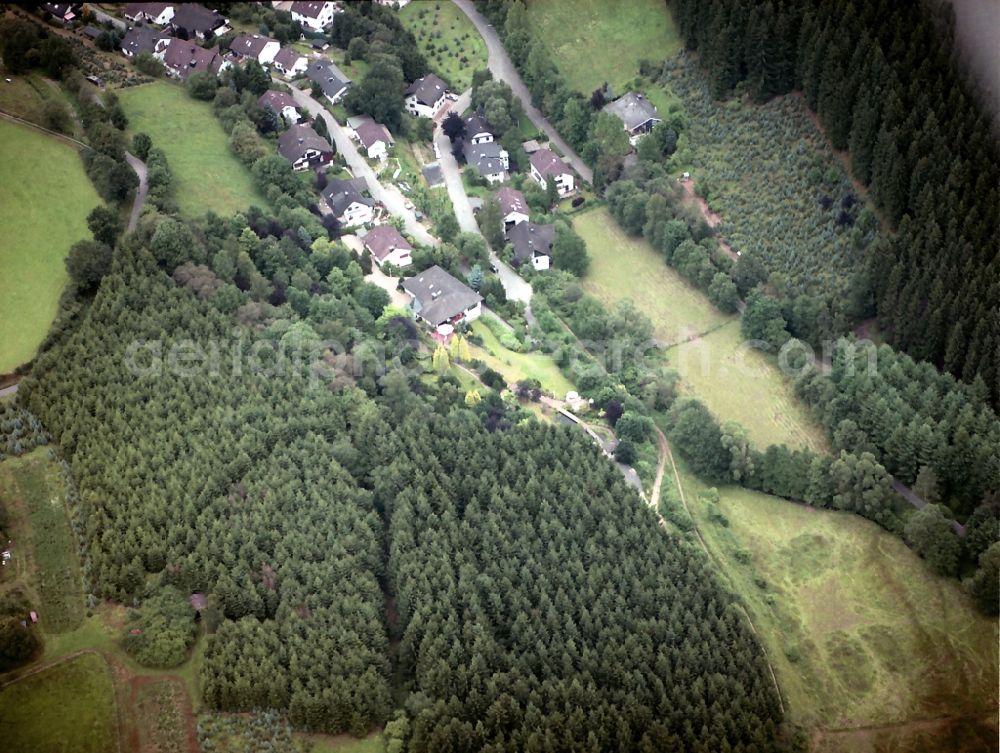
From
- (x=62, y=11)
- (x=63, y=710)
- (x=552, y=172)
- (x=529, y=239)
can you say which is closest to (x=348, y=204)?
(x=529, y=239)

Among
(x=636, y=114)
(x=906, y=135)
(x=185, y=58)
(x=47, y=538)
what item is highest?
(x=906, y=135)

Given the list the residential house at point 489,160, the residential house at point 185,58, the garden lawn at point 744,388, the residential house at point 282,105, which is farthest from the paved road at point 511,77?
the residential house at point 185,58

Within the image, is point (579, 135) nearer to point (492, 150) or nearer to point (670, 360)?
point (492, 150)

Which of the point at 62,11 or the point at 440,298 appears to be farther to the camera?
the point at 62,11

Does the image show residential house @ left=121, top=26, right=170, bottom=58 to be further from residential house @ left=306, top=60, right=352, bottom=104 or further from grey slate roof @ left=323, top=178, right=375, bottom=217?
grey slate roof @ left=323, top=178, right=375, bottom=217

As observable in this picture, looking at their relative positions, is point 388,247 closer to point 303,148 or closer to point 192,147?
point 303,148

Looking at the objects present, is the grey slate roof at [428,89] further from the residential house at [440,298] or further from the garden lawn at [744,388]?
the garden lawn at [744,388]
